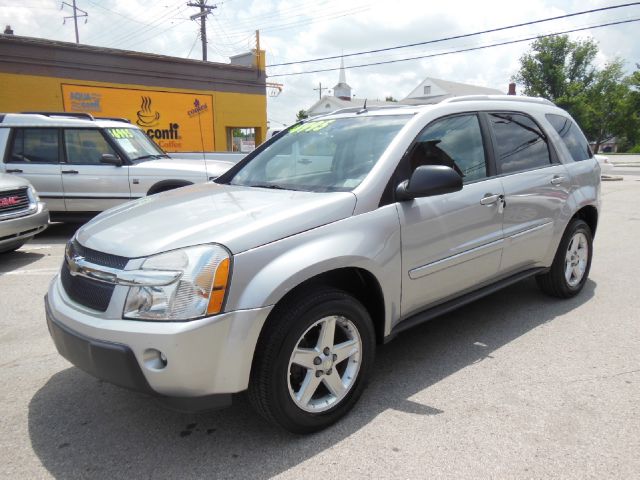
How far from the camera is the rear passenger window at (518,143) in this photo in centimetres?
381

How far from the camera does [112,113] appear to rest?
53.4 feet

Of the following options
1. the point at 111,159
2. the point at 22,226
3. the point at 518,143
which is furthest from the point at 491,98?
the point at 111,159

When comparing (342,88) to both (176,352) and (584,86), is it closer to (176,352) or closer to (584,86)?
(584,86)

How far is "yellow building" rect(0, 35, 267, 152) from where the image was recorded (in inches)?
569

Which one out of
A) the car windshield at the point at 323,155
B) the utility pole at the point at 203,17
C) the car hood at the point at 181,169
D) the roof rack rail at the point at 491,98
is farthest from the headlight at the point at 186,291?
the utility pole at the point at 203,17

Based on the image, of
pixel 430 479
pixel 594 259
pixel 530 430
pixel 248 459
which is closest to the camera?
pixel 430 479

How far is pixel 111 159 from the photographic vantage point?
775cm

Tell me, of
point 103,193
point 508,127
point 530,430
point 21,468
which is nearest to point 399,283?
point 530,430

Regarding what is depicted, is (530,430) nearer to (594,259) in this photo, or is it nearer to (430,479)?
(430,479)

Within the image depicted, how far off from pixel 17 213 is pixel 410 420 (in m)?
5.59

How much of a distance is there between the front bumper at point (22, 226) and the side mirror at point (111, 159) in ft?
4.39

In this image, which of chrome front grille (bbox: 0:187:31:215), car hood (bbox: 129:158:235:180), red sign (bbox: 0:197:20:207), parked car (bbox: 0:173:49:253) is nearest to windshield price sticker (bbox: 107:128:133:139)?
car hood (bbox: 129:158:235:180)

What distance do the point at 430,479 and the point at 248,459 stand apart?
87 centimetres

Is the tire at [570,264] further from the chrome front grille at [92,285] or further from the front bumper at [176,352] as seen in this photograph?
the chrome front grille at [92,285]
